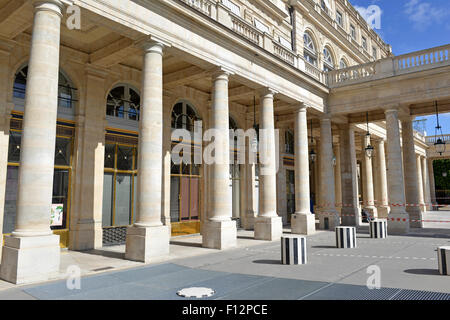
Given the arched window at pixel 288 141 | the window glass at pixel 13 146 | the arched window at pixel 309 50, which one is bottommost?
the window glass at pixel 13 146

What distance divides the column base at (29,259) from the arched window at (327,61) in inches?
897

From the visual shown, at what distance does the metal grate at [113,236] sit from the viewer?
538 inches

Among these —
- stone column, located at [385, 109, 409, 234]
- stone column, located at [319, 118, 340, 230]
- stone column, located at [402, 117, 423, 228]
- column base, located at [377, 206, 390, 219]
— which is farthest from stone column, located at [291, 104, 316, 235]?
column base, located at [377, 206, 390, 219]

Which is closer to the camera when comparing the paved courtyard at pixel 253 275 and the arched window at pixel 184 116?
the paved courtyard at pixel 253 275

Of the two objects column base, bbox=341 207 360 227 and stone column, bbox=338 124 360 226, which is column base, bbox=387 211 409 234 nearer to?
column base, bbox=341 207 360 227

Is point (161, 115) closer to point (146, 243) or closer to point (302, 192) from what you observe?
point (146, 243)

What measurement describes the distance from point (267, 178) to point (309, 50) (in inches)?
488

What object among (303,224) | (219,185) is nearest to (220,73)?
(219,185)

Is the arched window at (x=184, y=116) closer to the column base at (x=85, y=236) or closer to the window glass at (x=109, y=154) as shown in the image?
the window glass at (x=109, y=154)

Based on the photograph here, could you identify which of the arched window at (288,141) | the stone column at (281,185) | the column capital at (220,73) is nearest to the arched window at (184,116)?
the column capital at (220,73)

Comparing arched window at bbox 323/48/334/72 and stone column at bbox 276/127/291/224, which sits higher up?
arched window at bbox 323/48/334/72

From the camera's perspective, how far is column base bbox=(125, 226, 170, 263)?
10.1 m

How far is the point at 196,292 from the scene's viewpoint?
21.7 ft

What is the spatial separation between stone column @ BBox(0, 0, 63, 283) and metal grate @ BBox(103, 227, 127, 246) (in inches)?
223
